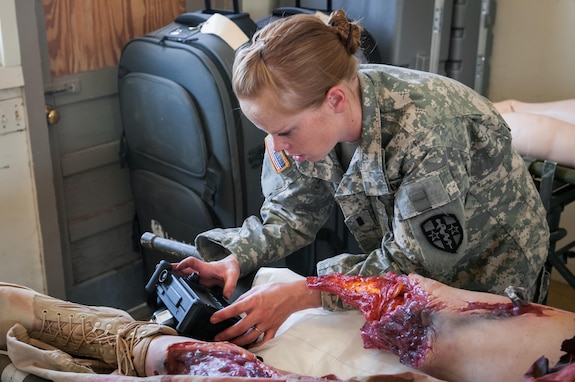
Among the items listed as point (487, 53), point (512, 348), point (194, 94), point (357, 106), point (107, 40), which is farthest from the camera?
point (487, 53)

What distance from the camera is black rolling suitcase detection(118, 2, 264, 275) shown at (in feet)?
6.29

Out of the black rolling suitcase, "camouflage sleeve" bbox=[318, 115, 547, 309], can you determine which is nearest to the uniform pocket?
"camouflage sleeve" bbox=[318, 115, 547, 309]

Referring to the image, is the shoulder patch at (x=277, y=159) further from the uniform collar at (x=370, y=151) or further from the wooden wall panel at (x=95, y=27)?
the wooden wall panel at (x=95, y=27)

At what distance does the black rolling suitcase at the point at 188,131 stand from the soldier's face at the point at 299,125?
0.64 m

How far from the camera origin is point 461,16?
2.31 m

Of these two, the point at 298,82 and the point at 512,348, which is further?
the point at 298,82

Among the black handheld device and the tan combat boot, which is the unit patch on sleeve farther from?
the tan combat boot

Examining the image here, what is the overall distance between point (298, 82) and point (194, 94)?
798mm

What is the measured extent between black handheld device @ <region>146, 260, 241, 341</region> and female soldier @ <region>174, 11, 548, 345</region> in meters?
0.03

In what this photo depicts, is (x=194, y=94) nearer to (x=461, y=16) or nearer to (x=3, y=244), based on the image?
(x=3, y=244)

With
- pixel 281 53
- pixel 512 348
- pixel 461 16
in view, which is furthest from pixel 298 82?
pixel 461 16

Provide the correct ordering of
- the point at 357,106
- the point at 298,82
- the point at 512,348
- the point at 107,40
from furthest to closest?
the point at 107,40 → the point at 357,106 → the point at 298,82 → the point at 512,348

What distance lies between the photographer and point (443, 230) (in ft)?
4.08

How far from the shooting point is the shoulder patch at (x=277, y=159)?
1.46 meters
